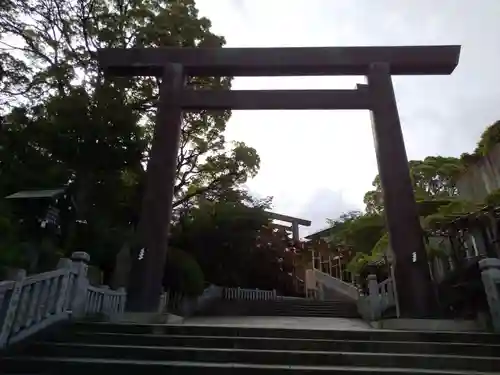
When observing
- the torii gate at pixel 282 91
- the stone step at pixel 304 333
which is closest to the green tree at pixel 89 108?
the torii gate at pixel 282 91

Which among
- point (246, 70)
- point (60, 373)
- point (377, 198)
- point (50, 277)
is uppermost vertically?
point (377, 198)

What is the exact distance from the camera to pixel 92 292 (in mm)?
5250

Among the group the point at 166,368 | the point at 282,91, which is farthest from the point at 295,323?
the point at 166,368

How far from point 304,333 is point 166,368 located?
5.54 feet

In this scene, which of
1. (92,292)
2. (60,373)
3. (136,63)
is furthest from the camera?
→ (136,63)

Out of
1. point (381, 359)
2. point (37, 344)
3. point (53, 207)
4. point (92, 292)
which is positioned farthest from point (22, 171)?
point (381, 359)

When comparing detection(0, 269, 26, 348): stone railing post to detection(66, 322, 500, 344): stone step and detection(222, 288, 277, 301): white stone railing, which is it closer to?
detection(66, 322, 500, 344): stone step

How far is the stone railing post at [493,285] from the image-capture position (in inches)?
179

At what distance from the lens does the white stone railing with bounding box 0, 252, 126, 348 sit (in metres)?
3.55

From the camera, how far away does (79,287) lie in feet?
15.9

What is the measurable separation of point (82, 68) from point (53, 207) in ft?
14.1

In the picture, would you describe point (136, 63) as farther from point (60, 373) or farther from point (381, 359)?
point (381, 359)

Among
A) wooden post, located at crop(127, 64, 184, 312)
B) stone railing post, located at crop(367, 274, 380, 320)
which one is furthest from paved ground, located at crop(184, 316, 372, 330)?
wooden post, located at crop(127, 64, 184, 312)

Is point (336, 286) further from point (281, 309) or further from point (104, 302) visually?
point (104, 302)
